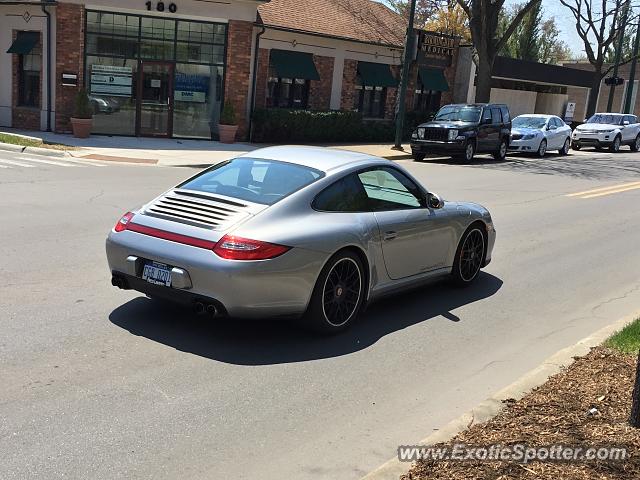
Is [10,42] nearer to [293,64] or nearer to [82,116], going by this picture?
[82,116]

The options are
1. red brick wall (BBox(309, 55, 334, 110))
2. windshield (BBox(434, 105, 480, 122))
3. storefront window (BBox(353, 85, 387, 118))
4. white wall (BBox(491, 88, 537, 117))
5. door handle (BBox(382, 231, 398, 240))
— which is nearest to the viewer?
door handle (BBox(382, 231, 398, 240))

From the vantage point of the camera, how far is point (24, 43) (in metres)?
23.0

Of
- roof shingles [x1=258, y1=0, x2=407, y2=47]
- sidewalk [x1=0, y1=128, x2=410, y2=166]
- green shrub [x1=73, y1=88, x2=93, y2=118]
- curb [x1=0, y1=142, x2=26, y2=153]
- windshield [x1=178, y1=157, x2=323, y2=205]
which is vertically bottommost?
curb [x1=0, y1=142, x2=26, y2=153]

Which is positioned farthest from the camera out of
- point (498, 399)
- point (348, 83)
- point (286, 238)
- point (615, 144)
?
point (615, 144)

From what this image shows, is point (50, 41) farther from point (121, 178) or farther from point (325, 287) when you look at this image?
point (325, 287)

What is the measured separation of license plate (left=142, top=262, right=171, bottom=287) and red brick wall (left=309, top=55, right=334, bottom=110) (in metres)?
23.2

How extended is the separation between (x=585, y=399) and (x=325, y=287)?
2.12 metres

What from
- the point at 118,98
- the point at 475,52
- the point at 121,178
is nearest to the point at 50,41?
the point at 118,98

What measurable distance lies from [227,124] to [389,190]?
17979 mm

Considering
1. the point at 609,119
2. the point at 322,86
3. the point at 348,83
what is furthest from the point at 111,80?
the point at 609,119

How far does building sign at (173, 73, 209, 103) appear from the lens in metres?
24.1

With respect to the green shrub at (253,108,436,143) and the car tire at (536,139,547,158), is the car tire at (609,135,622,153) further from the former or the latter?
the green shrub at (253,108,436,143)

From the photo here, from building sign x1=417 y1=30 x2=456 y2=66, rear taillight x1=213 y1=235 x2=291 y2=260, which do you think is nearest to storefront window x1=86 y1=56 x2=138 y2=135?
building sign x1=417 y1=30 x2=456 y2=66

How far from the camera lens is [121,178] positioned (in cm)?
1507
